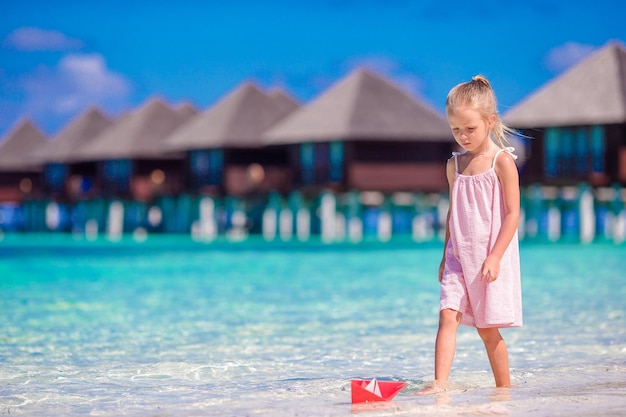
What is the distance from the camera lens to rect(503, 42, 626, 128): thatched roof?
1244 inches

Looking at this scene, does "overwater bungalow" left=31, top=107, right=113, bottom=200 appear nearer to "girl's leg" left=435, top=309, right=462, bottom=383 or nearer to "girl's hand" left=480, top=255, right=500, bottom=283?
"girl's leg" left=435, top=309, right=462, bottom=383

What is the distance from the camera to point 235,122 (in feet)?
Result: 135

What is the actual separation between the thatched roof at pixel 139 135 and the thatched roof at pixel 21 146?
7.52m

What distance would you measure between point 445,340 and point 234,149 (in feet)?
120

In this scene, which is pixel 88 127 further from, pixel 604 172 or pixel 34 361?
pixel 34 361

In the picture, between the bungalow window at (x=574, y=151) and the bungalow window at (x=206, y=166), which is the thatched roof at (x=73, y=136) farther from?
the bungalow window at (x=574, y=151)

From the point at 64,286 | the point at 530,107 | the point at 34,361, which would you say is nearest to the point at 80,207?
the point at 530,107

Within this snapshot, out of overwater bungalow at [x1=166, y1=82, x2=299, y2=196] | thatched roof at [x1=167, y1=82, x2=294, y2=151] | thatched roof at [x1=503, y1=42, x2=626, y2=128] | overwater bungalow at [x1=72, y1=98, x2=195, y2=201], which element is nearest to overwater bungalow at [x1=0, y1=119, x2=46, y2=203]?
overwater bungalow at [x1=72, y1=98, x2=195, y2=201]

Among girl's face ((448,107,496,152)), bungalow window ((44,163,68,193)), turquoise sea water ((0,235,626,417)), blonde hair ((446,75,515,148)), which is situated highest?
bungalow window ((44,163,68,193))

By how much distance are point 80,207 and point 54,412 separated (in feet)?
139

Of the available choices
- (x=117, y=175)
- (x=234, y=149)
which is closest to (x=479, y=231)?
(x=234, y=149)

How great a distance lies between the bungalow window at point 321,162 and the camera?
36.0 metres

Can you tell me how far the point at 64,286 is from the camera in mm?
14648

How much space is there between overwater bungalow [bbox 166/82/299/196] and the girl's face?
1356 inches
